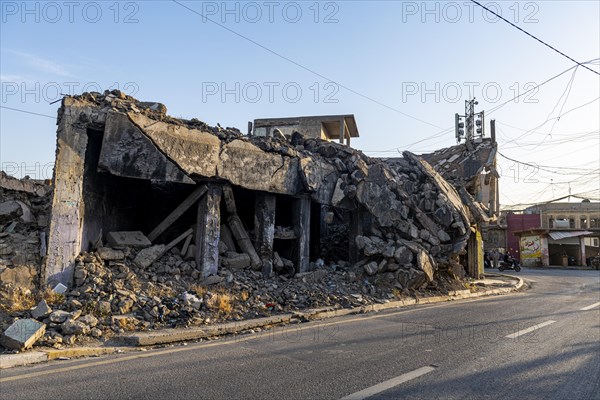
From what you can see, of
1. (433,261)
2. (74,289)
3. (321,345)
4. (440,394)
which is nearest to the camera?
(440,394)

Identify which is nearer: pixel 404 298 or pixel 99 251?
pixel 99 251

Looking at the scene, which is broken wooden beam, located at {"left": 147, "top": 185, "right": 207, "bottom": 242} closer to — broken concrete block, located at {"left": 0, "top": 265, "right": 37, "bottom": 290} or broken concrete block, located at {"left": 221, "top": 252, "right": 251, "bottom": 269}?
broken concrete block, located at {"left": 221, "top": 252, "right": 251, "bottom": 269}

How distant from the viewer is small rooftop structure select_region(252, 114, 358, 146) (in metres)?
23.5

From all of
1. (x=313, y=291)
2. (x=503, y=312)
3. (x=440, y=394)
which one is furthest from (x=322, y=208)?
(x=440, y=394)

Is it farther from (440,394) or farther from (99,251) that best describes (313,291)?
(440,394)

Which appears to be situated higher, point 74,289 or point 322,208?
point 322,208

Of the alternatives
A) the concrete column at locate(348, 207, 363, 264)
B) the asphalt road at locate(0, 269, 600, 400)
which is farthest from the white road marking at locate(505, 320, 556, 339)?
the concrete column at locate(348, 207, 363, 264)

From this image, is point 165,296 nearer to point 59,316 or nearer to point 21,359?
point 59,316

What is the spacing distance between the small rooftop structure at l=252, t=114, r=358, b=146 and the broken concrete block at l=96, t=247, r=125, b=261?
47.8 ft

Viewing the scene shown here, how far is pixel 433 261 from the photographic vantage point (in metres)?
13.0

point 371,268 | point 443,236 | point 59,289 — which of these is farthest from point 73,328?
point 443,236

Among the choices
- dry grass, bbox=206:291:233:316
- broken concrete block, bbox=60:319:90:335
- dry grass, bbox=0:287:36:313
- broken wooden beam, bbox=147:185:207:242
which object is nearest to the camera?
broken concrete block, bbox=60:319:90:335

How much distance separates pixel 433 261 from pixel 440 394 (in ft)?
29.6

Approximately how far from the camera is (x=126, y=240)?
9.81 metres
